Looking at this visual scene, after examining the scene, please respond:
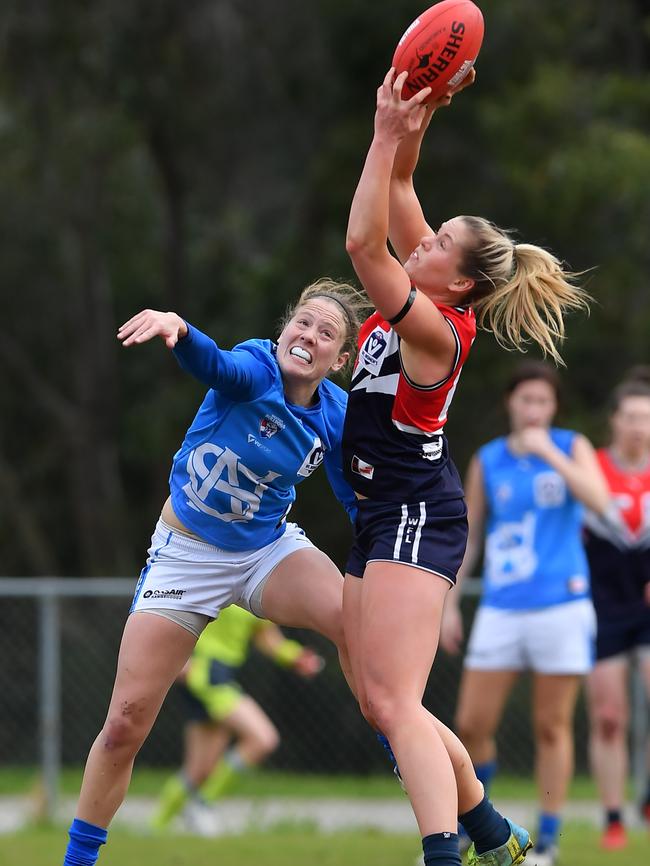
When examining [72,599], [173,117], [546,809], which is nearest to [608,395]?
[173,117]

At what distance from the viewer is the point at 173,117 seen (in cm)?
1553

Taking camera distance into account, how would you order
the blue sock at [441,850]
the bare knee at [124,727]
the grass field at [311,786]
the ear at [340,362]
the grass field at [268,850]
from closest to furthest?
the blue sock at [441,850] < the bare knee at [124,727] < the ear at [340,362] < the grass field at [268,850] < the grass field at [311,786]

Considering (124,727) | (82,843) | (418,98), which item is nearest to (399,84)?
(418,98)

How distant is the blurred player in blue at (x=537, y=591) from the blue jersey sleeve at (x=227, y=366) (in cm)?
261

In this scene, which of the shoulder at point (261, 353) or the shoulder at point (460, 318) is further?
the shoulder at point (261, 353)

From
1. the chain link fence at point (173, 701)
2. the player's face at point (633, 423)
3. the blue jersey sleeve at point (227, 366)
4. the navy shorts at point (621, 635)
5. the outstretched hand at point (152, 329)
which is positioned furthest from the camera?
the chain link fence at point (173, 701)

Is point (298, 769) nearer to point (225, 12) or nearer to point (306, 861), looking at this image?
point (306, 861)

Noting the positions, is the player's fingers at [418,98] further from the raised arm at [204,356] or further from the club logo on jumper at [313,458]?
the club logo on jumper at [313,458]

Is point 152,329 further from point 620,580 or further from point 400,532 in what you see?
point 620,580

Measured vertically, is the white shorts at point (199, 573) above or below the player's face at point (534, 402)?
below

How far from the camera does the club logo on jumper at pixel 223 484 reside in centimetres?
473

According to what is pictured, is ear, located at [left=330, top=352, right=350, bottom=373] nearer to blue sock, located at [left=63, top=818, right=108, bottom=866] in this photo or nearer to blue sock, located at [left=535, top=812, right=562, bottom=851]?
blue sock, located at [left=63, top=818, right=108, bottom=866]

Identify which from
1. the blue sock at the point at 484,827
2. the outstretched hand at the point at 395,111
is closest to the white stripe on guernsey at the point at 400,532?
the blue sock at the point at 484,827

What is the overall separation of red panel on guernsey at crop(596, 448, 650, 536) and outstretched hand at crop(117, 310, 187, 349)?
405cm
